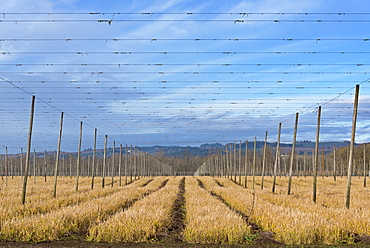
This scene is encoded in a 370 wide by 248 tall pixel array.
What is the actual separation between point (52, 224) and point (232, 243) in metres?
5.99

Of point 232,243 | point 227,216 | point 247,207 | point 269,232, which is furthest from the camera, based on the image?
point 247,207

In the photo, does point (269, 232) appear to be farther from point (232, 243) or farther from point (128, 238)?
point (128, 238)

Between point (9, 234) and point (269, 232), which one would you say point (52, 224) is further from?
point (269, 232)

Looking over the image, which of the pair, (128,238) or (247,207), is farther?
(247,207)

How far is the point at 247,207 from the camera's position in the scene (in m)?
20.0

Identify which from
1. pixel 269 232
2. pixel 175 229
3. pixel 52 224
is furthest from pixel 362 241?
pixel 52 224

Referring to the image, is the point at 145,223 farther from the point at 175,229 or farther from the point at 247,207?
the point at 247,207

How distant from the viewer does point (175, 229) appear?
15008mm

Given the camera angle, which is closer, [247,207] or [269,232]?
[269,232]

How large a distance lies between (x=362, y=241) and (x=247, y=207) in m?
7.68

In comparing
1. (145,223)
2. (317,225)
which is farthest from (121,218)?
(317,225)

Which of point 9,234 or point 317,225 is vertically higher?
point 317,225

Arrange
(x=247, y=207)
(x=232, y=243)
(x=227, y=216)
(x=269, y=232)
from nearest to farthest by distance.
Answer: (x=232, y=243) → (x=269, y=232) → (x=227, y=216) → (x=247, y=207)

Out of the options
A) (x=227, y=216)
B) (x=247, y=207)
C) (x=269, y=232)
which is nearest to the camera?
(x=269, y=232)
